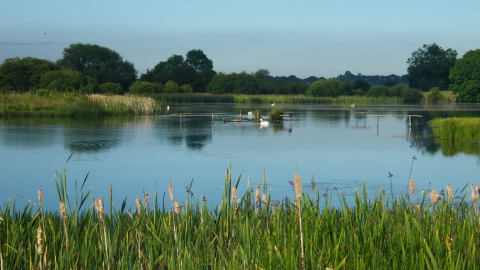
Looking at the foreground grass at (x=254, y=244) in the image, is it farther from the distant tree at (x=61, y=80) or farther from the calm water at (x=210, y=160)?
the distant tree at (x=61, y=80)

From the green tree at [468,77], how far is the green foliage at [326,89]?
13277 millimetres

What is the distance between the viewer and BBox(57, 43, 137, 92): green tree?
76688 mm

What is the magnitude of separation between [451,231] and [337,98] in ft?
229

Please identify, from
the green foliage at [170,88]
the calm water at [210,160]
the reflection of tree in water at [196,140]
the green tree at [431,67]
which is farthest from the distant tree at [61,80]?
the green tree at [431,67]

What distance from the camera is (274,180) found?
11.2 meters

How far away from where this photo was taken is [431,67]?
96.4 metres

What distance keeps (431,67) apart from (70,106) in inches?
2921

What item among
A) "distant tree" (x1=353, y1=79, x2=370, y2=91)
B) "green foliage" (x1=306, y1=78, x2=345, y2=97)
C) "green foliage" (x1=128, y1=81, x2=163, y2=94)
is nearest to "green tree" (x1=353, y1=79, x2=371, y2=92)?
"distant tree" (x1=353, y1=79, x2=370, y2=91)

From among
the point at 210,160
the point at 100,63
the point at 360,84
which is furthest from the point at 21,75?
the point at 360,84

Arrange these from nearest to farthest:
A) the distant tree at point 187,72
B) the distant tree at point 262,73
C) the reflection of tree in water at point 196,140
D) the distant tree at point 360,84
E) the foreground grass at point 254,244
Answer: the foreground grass at point 254,244 → the reflection of tree in water at point 196,140 → the distant tree at point 187,72 → the distant tree at point 360,84 → the distant tree at point 262,73

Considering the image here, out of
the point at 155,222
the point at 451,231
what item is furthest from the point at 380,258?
the point at 155,222

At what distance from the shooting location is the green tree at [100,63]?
252ft

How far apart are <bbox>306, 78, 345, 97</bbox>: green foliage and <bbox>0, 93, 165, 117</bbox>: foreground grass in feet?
137

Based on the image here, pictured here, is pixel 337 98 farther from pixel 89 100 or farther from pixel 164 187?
pixel 164 187
